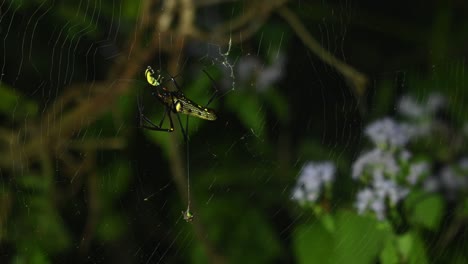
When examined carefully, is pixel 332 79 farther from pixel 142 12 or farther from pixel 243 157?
pixel 142 12

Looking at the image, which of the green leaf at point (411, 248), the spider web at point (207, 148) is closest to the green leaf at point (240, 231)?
the spider web at point (207, 148)

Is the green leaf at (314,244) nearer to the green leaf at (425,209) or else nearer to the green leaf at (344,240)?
the green leaf at (344,240)

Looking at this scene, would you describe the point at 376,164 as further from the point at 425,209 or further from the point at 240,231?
the point at 240,231

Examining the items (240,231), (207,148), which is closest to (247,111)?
(207,148)

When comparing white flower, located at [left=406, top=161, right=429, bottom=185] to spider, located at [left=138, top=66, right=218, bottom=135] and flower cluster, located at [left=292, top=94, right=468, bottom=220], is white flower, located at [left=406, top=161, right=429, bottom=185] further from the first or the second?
spider, located at [left=138, top=66, right=218, bottom=135]

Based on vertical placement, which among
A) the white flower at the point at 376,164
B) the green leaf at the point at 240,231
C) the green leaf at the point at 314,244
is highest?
the white flower at the point at 376,164

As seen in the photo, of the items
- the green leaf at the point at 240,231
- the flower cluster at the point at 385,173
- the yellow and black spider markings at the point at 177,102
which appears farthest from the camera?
the green leaf at the point at 240,231
